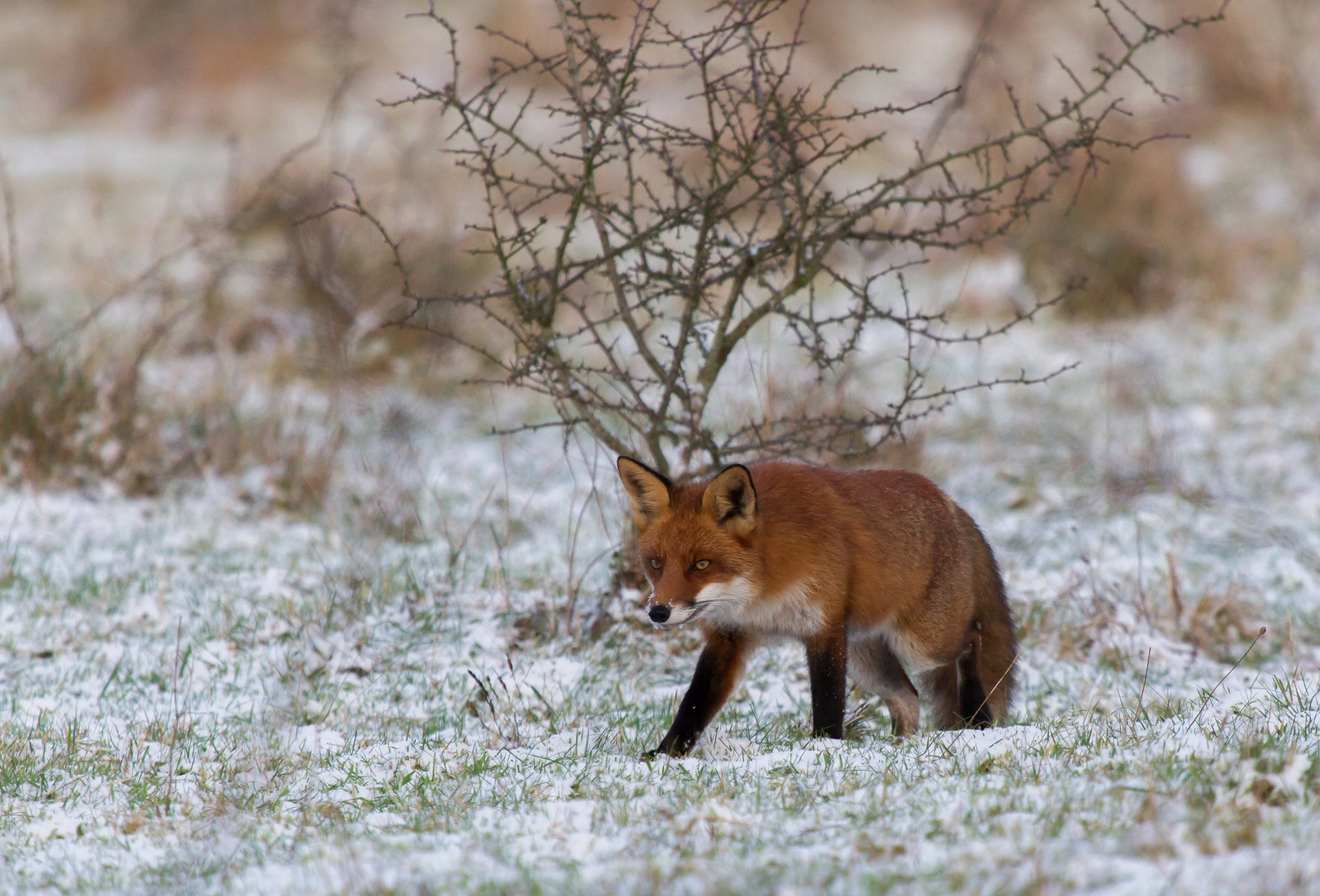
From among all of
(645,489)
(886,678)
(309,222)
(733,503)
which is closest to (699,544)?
(733,503)

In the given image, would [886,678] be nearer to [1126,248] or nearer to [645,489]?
[645,489]

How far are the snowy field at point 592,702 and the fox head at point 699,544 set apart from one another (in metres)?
0.58

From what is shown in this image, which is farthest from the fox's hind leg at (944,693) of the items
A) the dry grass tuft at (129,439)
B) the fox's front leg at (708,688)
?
the dry grass tuft at (129,439)

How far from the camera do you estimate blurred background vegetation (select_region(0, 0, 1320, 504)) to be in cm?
883

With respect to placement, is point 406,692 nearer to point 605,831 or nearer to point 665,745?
point 665,745

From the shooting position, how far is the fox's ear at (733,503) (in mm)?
4250

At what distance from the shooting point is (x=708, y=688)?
4.50m

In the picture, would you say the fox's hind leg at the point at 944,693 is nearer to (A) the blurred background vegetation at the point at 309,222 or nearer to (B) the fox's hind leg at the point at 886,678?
(B) the fox's hind leg at the point at 886,678

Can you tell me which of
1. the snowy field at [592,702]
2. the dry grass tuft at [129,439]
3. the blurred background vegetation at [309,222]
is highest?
the blurred background vegetation at [309,222]

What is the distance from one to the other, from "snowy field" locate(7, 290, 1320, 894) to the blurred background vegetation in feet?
2.13

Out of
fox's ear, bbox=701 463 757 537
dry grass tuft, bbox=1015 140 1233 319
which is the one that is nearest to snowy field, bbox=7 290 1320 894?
fox's ear, bbox=701 463 757 537

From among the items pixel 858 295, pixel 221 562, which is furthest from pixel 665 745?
pixel 221 562

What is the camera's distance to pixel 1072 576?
6871mm

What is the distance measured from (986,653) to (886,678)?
17.3 inches
